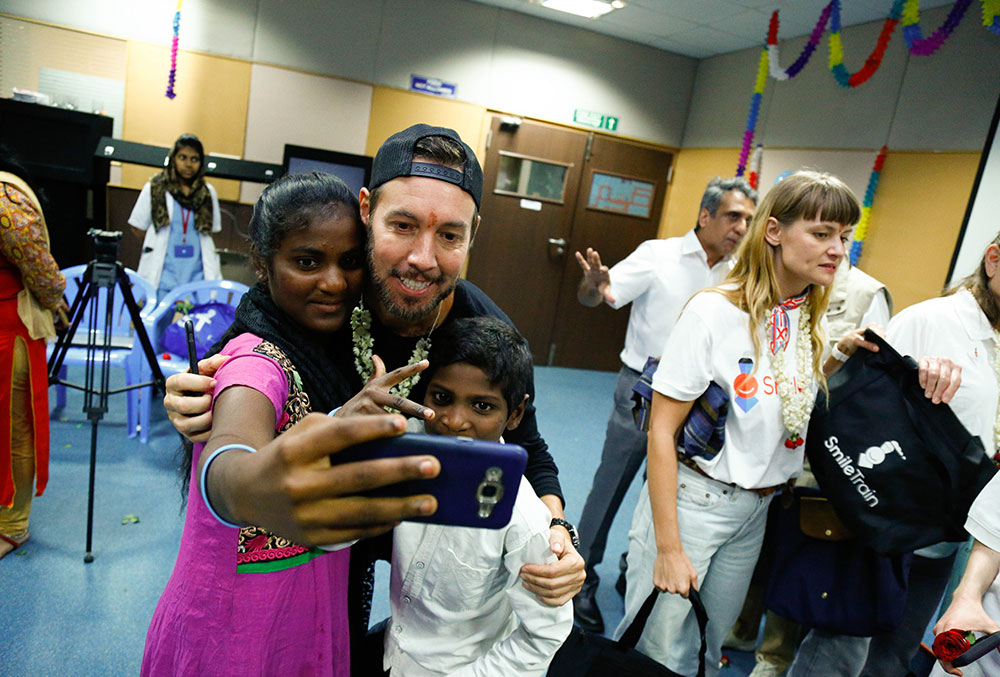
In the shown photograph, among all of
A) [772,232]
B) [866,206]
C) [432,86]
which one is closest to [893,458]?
[772,232]

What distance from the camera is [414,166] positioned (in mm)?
1069

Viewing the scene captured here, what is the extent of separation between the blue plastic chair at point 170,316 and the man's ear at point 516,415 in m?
2.52

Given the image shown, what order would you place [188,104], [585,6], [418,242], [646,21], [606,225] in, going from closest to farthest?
[418,242] → [188,104] → [585,6] → [646,21] → [606,225]

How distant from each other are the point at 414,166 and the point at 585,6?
4.87m

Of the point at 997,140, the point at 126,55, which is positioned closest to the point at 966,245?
the point at 997,140

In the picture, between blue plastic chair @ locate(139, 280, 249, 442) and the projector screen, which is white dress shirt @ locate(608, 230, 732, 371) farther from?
blue plastic chair @ locate(139, 280, 249, 442)

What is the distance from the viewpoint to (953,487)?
142 centimetres

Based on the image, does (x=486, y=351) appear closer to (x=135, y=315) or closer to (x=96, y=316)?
(x=135, y=315)

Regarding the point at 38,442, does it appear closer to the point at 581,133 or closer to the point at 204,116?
the point at 204,116

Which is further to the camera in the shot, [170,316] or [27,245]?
[170,316]

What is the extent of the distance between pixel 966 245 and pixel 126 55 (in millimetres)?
6050

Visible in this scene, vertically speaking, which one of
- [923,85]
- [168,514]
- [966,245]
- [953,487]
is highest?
[923,85]

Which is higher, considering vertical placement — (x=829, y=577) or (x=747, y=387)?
(x=747, y=387)

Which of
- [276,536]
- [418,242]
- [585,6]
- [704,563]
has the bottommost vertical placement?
[704,563]
